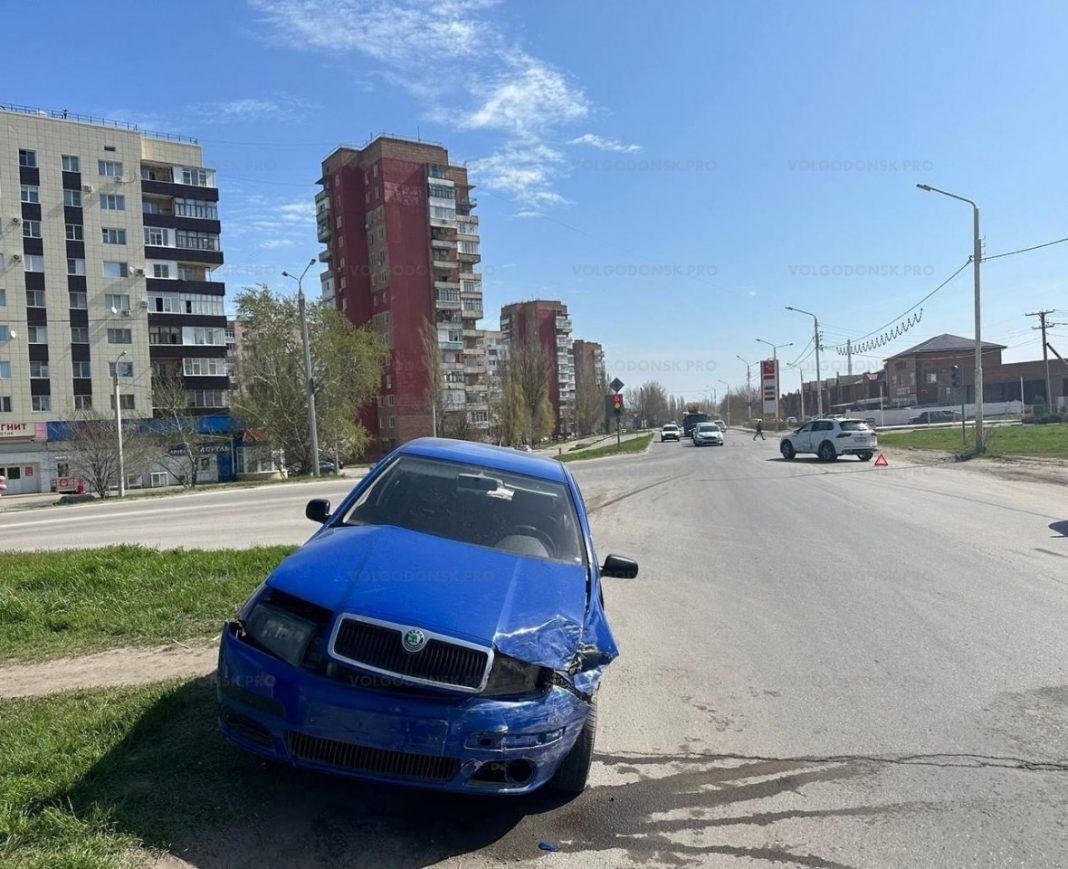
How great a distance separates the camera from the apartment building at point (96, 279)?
5844 centimetres

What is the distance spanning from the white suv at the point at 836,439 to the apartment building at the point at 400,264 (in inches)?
1774

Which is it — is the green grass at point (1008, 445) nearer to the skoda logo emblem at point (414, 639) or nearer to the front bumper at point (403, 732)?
the front bumper at point (403, 732)

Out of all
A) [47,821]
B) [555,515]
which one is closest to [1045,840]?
[555,515]

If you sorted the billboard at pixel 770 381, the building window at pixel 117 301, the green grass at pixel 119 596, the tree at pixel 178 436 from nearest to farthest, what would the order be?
1. the green grass at pixel 119 596
2. the tree at pixel 178 436
3. the building window at pixel 117 301
4. the billboard at pixel 770 381

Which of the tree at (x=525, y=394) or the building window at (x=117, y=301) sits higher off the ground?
the building window at (x=117, y=301)

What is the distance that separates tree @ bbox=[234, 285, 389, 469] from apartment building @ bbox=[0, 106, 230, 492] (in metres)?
16.3

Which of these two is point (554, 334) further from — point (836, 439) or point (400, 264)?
point (836, 439)

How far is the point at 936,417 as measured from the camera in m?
82.6

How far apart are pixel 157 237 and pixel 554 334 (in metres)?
74.0

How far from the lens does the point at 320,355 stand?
153ft

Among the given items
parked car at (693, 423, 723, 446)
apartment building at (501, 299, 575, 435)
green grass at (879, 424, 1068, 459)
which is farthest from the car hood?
apartment building at (501, 299, 575, 435)

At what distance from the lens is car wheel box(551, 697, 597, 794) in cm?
349

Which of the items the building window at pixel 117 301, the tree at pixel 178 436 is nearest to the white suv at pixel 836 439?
Result: the tree at pixel 178 436

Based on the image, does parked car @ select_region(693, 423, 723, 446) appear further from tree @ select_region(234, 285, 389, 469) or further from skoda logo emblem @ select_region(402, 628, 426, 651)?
skoda logo emblem @ select_region(402, 628, 426, 651)
